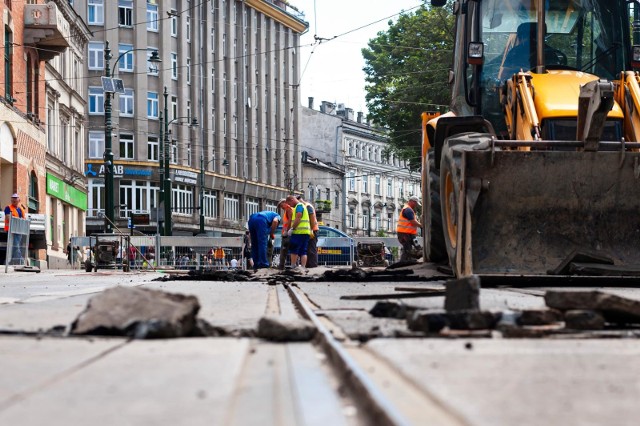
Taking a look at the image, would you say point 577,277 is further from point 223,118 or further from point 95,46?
point 223,118

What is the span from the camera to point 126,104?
74688 millimetres

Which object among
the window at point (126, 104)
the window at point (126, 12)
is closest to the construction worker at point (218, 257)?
the window at point (126, 104)

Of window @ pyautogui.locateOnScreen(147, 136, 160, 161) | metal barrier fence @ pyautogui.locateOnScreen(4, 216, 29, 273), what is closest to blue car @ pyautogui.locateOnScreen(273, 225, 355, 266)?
metal barrier fence @ pyautogui.locateOnScreen(4, 216, 29, 273)

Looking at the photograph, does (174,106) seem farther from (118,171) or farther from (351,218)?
(351,218)

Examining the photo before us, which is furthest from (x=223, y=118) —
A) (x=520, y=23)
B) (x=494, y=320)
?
(x=494, y=320)

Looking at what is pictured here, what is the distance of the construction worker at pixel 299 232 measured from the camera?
2272cm

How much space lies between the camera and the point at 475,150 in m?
12.3

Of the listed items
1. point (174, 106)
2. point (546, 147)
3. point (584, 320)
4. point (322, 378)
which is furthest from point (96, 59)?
point (322, 378)

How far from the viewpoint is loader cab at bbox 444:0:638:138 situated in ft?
45.3

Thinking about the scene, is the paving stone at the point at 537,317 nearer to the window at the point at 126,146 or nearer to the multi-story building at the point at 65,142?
the multi-story building at the point at 65,142

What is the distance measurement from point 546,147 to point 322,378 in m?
8.10

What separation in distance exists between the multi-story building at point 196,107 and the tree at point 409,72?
18.3 metres

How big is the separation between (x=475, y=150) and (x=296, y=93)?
84.1 m

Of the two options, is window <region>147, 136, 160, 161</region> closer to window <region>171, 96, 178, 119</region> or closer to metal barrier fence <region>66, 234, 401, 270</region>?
window <region>171, 96, 178, 119</region>
